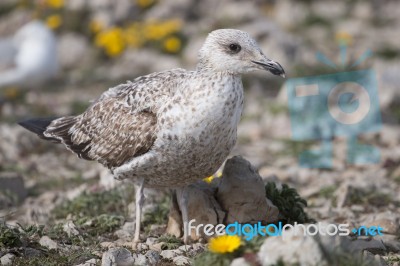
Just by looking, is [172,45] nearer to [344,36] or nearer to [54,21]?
[54,21]

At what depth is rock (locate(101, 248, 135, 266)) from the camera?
17.1ft

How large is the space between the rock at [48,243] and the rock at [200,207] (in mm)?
1133

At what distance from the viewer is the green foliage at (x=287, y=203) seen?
6410 mm

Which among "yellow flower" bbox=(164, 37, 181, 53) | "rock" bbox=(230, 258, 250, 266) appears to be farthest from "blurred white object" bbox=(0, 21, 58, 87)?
"rock" bbox=(230, 258, 250, 266)

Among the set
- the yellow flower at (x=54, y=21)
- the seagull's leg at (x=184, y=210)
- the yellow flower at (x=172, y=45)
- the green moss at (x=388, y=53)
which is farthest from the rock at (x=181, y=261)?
the yellow flower at (x=54, y=21)

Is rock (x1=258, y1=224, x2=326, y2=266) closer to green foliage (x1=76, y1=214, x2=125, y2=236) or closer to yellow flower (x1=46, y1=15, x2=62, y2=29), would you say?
green foliage (x1=76, y1=214, x2=125, y2=236)

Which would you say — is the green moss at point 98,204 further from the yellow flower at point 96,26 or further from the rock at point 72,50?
the yellow flower at point 96,26

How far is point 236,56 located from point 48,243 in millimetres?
2170

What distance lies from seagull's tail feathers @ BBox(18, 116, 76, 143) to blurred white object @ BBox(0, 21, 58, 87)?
5.31 metres

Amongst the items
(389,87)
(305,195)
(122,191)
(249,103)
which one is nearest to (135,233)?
(122,191)

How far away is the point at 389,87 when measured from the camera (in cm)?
1194

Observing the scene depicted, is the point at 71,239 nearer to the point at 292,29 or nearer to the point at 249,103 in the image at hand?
the point at 249,103

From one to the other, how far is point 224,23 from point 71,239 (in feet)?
30.0

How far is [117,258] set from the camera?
17.3ft
